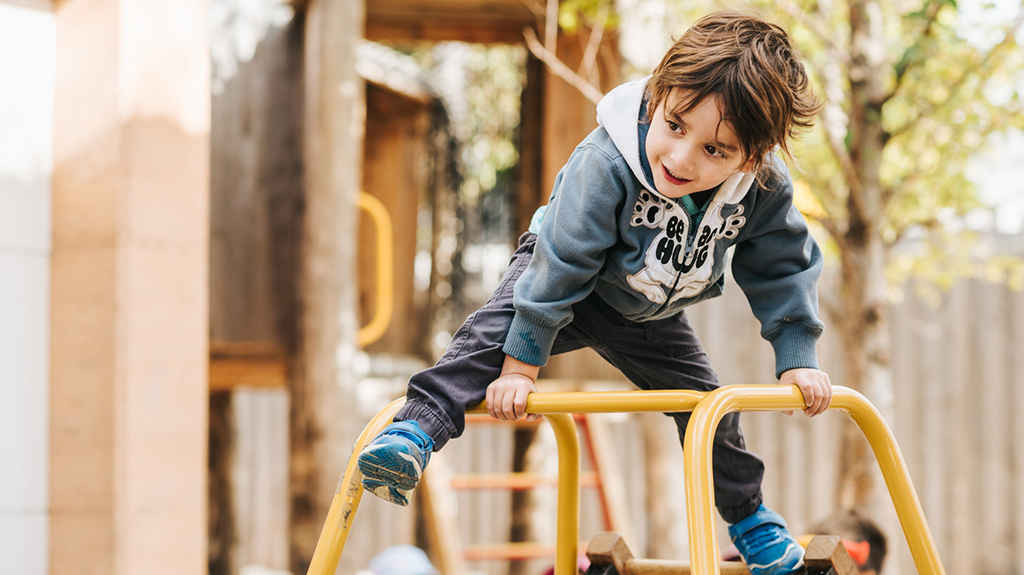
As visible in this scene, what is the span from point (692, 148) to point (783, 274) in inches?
13.8

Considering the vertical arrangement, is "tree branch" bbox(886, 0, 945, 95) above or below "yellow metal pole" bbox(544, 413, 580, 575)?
above

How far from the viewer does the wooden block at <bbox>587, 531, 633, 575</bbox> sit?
67.5 inches

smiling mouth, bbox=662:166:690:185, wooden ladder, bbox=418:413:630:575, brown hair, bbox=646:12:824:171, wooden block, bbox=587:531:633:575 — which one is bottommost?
wooden ladder, bbox=418:413:630:575

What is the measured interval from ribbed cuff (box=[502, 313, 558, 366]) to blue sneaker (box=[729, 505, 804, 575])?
531 mm

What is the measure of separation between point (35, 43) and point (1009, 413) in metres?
4.41

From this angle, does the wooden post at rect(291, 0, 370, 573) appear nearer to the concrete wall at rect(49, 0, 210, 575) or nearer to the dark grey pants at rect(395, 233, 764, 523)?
the concrete wall at rect(49, 0, 210, 575)

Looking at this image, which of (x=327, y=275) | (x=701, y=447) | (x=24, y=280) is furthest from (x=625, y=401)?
(x=327, y=275)

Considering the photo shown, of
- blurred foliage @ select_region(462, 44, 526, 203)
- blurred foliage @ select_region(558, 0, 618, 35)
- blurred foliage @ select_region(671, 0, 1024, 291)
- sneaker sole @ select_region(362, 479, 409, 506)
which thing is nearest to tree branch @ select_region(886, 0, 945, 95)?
blurred foliage @ select_region(671, 0, 1024, 291)

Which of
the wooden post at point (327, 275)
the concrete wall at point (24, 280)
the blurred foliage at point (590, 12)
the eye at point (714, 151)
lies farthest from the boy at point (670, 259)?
the wooden post at point (327, 275)

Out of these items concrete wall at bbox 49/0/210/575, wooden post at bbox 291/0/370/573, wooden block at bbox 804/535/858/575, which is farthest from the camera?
wooden post at bbox 291/0/370/573

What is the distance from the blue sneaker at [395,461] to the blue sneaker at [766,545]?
25.3 inches

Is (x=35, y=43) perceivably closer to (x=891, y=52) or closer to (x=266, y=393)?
(x=891, y=52)

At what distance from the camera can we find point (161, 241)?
2.29 m

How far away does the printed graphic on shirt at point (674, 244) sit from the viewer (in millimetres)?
1479
